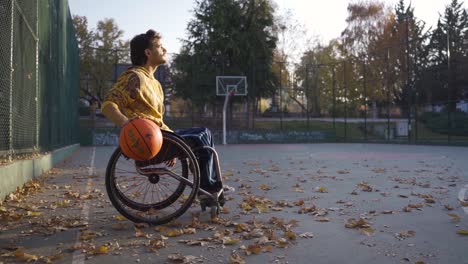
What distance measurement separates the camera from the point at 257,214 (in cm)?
477

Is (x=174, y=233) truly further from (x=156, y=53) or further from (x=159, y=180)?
(x=156, y=53)

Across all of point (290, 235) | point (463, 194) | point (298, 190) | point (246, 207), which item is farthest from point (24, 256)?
point (463, 194)

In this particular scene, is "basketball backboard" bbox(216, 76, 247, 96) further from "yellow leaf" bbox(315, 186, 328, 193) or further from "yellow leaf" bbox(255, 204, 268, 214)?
"yellow leaf" bbox(255, 204, 268, 214)

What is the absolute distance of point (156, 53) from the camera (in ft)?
14.1

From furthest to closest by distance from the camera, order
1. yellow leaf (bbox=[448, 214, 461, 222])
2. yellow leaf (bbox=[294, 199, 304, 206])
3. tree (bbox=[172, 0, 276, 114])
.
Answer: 1. tree (bbox=[172, 0, 276, 114])
2. yellow leaf (bbox=[294, 199, 304, 206])
3. yellow leaf (bbox=[448, 214, 461, 222])

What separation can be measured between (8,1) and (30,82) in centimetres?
187

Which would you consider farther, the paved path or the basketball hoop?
the basketball hoop

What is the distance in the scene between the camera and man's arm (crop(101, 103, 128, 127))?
3908 millimetres

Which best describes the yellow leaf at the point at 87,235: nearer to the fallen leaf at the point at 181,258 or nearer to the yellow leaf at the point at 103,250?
the yellow leaf at the point at 103,250

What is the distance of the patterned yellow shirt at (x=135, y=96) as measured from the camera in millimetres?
4051

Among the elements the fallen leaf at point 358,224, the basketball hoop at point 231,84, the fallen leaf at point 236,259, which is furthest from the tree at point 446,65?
the fallen leaf at point 236,259

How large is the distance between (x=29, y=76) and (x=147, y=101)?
4.32 m

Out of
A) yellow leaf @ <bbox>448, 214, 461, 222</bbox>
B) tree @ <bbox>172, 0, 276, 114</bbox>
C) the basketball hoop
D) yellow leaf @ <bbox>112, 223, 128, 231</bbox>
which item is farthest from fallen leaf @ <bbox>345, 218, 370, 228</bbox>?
tree @ <bbox>172, 0, 276, 114</bbox>

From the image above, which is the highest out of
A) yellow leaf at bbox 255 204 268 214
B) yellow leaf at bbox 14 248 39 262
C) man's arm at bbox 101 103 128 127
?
man's arm at bbox 101 103 128 127
